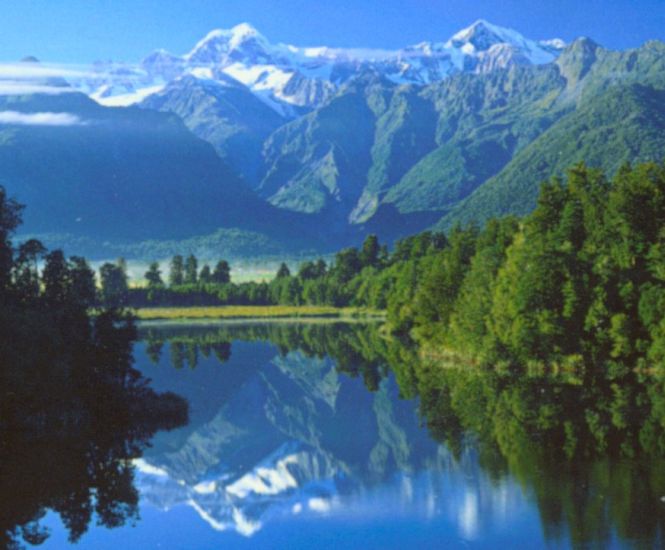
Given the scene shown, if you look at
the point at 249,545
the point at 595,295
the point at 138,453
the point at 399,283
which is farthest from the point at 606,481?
the point at 399,283

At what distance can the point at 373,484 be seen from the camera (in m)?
48.3

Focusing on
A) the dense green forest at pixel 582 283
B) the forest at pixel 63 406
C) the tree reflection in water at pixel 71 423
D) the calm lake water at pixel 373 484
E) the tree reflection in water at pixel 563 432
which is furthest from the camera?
the dense green forest at pixel 582 283

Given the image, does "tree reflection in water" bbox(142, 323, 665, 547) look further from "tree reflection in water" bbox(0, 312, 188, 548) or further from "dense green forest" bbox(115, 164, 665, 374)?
"tree reflection in water" bbox(0, 312, 188, 548)

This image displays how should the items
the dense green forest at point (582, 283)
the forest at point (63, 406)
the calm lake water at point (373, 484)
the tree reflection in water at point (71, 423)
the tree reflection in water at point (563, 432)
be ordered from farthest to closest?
the dense green forest at point (582, 283) → the forest at point (63, 406) → the tree reflection in water at point (71, 423) → the tree reflection in water at point (563, 432) → the calm lake water at point (373, 484)

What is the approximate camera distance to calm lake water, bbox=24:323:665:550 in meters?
39.3

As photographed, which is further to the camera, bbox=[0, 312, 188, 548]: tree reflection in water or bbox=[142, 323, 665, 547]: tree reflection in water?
bbox=[0, 312, 188, 548]: tree reflection in water

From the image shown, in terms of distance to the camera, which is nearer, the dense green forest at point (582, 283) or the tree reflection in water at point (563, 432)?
the tree reflection in water at point (563, 432)

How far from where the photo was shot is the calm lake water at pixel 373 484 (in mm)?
39312

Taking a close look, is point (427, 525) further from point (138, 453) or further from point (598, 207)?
point (598, 207)

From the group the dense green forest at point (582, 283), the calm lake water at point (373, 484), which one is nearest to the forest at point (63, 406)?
the calm lake water at point (373, 484)

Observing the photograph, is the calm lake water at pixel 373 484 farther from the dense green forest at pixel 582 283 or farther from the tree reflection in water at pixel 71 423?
the dense green forest at pixel 582 283

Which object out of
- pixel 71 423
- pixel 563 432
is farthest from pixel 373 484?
pixel 71 423

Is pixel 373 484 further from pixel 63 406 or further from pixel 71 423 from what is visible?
pixel 71 423

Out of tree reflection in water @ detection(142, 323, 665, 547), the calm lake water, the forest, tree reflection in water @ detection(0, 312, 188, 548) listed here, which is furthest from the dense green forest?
tree reflection in water @ detection(0, 312, 188, 548)
